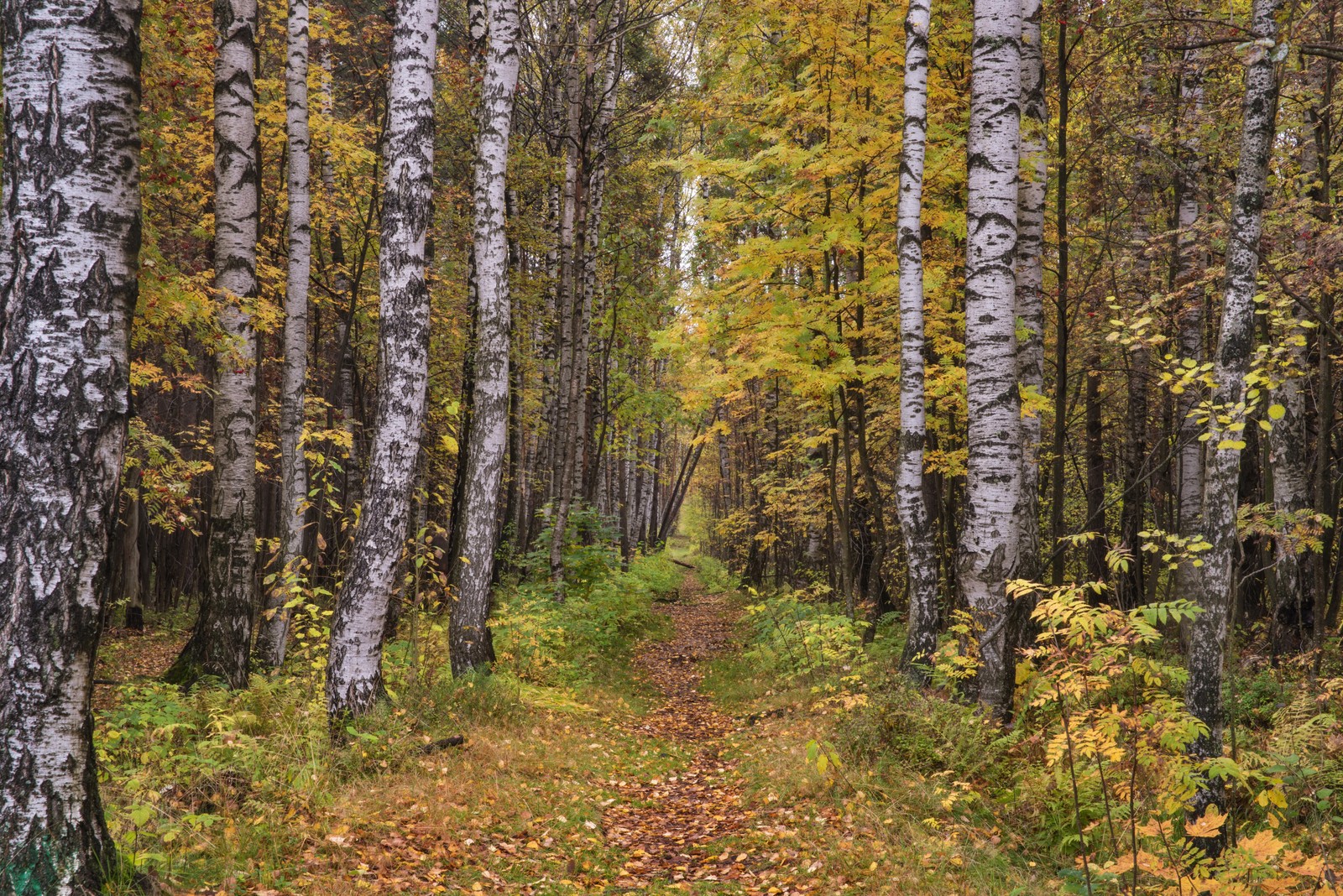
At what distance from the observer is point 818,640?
993 centimetres

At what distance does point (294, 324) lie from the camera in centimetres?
986

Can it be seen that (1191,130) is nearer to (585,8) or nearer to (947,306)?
(947,306)

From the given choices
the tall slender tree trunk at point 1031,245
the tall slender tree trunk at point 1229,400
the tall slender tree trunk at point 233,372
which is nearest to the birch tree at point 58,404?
the tall slender tree trunk at point 233,372

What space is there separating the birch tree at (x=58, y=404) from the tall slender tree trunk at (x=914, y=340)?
23.7 feet

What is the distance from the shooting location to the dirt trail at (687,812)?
214 inches

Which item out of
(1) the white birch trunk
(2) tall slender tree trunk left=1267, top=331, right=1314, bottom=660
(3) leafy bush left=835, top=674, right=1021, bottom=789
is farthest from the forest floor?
(2) tall slender tree trunk left=1267, top=331, right=1314, bottom=660

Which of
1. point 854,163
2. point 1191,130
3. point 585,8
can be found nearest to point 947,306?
point 854,163

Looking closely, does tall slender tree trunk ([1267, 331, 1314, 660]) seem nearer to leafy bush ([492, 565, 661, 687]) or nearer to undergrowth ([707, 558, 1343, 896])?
undergrowth ([707, 558, 1343, 896])

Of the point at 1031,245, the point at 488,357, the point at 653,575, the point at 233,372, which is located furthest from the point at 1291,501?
the point at 653,575

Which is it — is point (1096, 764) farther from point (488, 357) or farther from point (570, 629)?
point (570, 629)

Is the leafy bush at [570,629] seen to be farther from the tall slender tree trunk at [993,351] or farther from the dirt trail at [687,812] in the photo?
the tall slender tree trunk at [993,351]

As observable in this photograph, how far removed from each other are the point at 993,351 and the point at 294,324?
27.9 ft

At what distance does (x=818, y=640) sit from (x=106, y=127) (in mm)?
8880

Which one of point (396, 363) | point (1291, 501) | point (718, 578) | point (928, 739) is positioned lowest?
point (718, 578)
